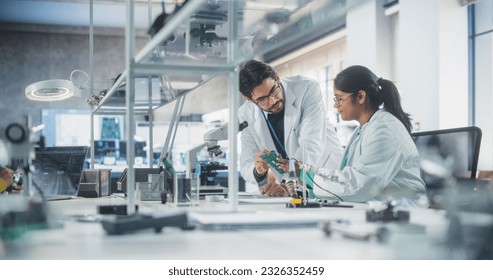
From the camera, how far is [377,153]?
2123 mm

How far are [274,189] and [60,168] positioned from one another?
965 millimetres

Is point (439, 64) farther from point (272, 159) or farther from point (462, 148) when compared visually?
point (272, 159)

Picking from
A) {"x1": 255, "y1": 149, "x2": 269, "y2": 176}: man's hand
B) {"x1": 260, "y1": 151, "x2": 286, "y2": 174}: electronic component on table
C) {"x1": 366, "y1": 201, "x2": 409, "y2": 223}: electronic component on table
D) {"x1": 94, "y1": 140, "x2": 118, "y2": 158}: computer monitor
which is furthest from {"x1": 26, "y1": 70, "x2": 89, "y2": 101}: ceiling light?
{"x1": 94, "y1": 140, "x2": 118, "y2": 158}: computer monitor

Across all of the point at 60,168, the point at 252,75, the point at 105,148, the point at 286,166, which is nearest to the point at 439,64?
the point at 252,75

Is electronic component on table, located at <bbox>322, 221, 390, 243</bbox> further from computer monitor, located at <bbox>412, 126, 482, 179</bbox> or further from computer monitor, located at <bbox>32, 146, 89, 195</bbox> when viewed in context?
computer monitor, located at <bbox>32, 146, 89, 195</bbox>

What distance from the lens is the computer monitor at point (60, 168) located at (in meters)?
2.30

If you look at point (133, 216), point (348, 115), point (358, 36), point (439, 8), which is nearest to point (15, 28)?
point (358, 36)

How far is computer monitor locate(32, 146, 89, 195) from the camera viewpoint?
230 centimetres

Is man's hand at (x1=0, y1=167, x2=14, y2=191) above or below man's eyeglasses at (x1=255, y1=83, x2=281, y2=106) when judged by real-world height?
below

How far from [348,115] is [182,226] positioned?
1360mm

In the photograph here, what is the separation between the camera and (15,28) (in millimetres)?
7984

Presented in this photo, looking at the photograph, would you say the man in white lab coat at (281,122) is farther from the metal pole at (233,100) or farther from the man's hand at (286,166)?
the metal pole at (233,100)

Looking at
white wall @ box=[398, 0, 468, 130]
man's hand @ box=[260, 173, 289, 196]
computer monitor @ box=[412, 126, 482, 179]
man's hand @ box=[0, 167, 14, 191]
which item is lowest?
man's hand @ box=[260, 173, 289, 196]

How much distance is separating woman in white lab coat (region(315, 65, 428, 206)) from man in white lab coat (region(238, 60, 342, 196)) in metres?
0.52
